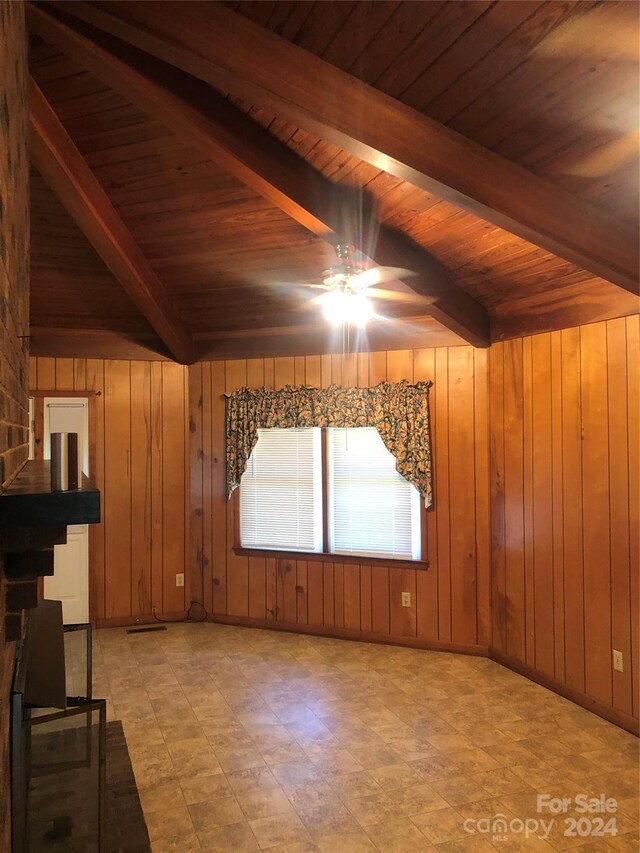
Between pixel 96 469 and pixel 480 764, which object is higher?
pixel 96 469

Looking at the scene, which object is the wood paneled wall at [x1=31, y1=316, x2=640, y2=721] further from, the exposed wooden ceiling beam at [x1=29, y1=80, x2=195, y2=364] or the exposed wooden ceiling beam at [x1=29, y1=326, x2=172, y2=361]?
the exposed wooden ceiling beam at [x1=29, y1=80, x2=195, y2=364]

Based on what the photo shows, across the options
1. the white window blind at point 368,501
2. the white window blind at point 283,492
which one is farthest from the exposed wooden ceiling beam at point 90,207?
the white window blind at point 368,501

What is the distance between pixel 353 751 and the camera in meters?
3.41

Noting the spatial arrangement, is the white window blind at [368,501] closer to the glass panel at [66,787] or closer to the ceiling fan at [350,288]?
the ceiling fan at [350,288]

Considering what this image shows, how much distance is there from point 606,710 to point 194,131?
4.00 metres

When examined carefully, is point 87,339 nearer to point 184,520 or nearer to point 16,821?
point 184,520

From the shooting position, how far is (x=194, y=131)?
291 centimetres

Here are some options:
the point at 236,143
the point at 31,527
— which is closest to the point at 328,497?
the point at 236,143

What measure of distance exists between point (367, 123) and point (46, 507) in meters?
1.92

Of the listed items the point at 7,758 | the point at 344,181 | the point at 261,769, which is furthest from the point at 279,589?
the point at 7,758

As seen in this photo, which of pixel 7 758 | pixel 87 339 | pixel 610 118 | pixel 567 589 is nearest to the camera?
pixel 7 758

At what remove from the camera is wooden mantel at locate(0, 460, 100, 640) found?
1.26 meters

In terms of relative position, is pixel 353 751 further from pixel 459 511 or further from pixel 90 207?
pixel 90 207

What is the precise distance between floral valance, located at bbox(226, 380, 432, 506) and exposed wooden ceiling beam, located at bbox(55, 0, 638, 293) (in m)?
2.23
